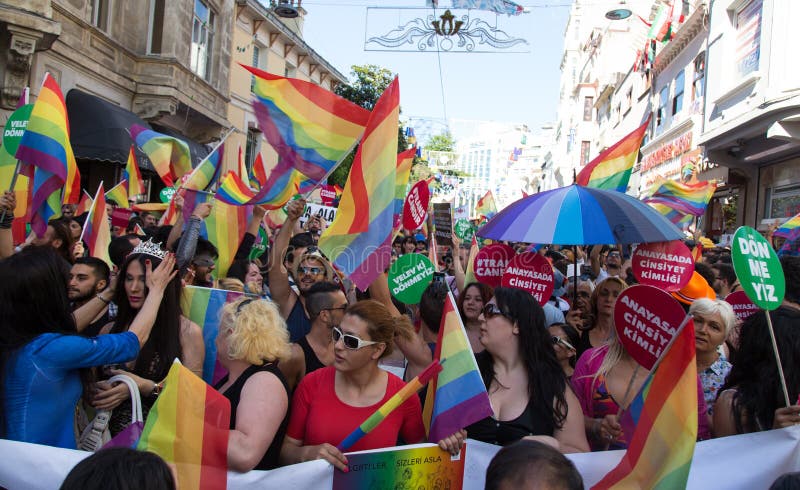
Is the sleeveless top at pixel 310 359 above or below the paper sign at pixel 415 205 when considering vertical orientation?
below

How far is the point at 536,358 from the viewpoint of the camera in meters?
3.26

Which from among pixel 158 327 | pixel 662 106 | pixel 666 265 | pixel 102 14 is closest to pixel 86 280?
pixel 158 327

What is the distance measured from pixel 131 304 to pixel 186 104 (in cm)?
1479

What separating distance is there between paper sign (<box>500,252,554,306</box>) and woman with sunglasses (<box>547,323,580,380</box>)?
353 mm

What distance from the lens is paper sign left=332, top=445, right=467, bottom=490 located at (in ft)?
9.25

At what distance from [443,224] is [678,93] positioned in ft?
60.4

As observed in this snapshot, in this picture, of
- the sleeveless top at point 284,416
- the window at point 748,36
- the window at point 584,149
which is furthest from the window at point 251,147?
the window at point 584,149

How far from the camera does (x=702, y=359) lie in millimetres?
3895

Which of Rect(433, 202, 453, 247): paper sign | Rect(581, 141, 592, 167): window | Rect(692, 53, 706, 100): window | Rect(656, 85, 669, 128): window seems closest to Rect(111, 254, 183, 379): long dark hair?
Rect(433, 202, 453, 247): paper sign

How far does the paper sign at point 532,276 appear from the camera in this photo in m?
5.19

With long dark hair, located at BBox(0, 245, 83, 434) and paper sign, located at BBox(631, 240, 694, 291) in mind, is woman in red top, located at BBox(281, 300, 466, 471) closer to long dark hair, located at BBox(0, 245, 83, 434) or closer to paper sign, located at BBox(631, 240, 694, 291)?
long dark hair, located at BBox(0, 245, 83, 434)

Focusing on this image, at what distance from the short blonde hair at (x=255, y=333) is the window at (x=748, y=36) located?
1520 centimetres

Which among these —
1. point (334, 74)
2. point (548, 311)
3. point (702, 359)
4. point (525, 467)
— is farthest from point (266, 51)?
point (525, 467)

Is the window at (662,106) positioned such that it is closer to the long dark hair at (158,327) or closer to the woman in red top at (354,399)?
the woman in red top at (354,399)
